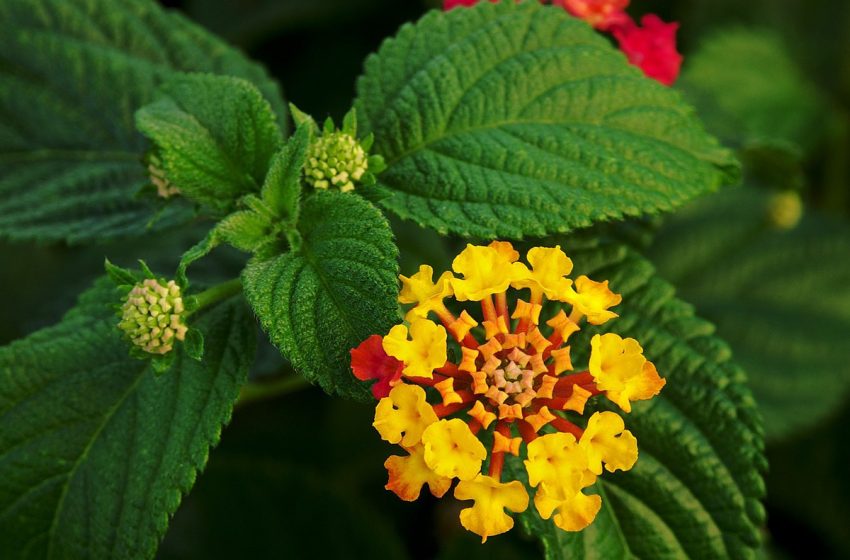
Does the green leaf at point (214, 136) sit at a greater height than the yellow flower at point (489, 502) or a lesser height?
greater

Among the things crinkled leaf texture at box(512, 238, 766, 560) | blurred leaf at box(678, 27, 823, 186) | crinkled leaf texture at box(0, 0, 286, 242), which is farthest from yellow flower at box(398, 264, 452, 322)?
blurred leaf at box(678, 27, 823, 186)

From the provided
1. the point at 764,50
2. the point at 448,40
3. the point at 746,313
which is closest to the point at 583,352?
the point at 448,40

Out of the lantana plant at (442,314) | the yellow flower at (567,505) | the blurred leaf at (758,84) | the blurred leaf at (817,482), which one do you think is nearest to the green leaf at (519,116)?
the lantana plant at (442,314)

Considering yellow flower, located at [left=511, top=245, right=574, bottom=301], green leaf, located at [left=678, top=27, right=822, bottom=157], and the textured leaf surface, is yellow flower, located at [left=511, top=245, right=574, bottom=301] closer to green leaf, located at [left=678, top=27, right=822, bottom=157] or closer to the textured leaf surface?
the textured leaf surface

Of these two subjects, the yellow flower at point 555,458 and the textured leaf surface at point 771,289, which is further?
the textured leaf surface at point 771,289

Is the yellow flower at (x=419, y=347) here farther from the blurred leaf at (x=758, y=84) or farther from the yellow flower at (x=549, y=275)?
the blurred leaf at (x=758, y=84)

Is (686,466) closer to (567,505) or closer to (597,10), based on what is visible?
(567,505)

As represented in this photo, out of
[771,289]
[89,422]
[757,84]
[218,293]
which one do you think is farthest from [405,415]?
[757,84]

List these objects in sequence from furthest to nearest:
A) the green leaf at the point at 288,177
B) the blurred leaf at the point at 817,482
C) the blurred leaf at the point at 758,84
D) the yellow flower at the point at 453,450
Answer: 1. the blurred leaf at the point at 758,84
2. the blurred leaf at the point at 817,482
3. the green leaf at the point at 288,177
4. the yellow flower at the point at 453,450
